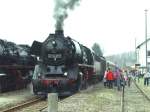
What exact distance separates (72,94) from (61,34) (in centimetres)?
350

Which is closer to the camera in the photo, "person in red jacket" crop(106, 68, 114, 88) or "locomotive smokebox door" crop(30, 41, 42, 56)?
"locomotive smokebox door" crop(30, 41, 42, 56)

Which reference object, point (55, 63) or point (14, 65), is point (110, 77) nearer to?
point (14, 65)

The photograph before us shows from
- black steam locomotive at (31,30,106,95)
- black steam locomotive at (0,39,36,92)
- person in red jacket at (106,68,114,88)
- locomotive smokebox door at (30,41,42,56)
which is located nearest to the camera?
black steam locomotive at (31,30,106,95)

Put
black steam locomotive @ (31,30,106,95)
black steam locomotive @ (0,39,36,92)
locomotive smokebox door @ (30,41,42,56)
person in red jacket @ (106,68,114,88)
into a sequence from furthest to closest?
person in red jacket @ (106,68,114,88) → black steam locomotive @ (0,39,36,92) → locomotive smokebox door @ (30,41,42,56) → black steam locomotive @ (31,30,106,95)

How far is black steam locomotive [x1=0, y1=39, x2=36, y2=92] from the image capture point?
95.2 feet

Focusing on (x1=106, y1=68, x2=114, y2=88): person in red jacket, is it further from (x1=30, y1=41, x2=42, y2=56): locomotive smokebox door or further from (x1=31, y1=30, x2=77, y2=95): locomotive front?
(x1=30, y1=41, x2=42, y2=56): locomotive smokebox door

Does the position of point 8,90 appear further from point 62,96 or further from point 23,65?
point 62,96

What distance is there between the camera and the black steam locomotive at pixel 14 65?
29016 millimetres

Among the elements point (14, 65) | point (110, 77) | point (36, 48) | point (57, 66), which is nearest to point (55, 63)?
point (57, 66)

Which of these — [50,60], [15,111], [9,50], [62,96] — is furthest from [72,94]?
[15,111]

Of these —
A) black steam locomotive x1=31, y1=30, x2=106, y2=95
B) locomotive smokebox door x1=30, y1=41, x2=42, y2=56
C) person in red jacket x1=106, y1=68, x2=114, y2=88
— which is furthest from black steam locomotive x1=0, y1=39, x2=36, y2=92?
person in red jacket x1=106, y1=68, x2=114, y2=88

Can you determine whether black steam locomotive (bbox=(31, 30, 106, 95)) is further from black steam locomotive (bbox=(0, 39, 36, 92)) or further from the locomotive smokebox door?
black steam locomotive (bbox=(0, 39, 36, 92))

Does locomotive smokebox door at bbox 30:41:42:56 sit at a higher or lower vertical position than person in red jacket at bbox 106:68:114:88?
higher

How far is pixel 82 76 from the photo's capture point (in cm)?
2748
